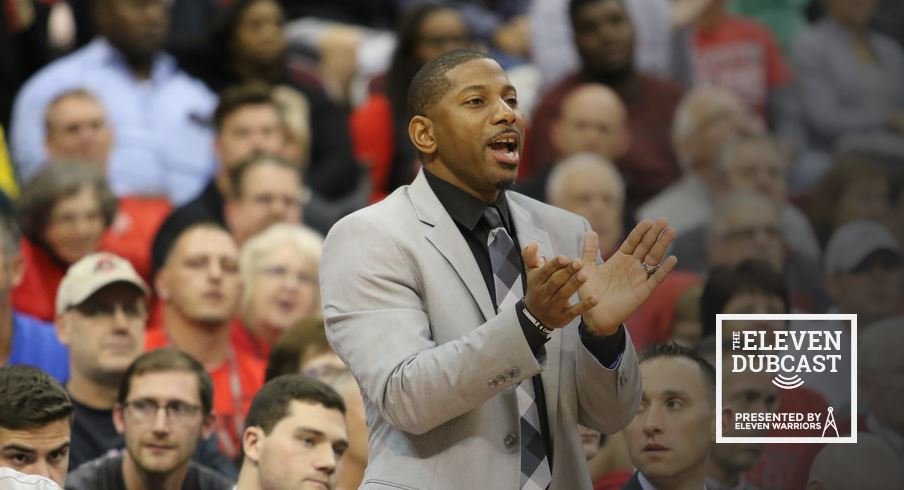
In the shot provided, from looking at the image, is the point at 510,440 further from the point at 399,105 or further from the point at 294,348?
the point at 399,105

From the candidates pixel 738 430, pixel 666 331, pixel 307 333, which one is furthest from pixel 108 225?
pixel 738 430

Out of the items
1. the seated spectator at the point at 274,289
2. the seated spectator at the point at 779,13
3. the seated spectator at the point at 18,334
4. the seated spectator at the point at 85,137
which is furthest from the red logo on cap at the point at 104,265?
the seated spectator at the point at 779,13

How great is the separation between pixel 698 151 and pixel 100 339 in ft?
10.6

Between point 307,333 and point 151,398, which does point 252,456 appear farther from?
point 307,333

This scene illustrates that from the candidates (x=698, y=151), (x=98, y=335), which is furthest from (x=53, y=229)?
(x=698, y=151)

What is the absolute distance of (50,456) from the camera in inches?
158

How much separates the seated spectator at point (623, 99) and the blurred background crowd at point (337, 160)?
1cm

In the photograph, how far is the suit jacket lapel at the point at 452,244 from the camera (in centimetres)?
322

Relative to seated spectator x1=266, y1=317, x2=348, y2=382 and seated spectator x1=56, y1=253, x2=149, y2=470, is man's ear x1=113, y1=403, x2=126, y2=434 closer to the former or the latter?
seated spectator x1=56, y1=253, x2=149, y2=470

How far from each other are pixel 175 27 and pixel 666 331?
399 centimetres

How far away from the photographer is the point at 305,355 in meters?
5.18

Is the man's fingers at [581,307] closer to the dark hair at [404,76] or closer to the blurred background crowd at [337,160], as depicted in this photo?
the blurred background crowd at [337,160]

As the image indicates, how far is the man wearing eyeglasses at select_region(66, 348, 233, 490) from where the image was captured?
471 cm

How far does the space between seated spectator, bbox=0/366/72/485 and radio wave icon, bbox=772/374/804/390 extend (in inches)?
66.5
